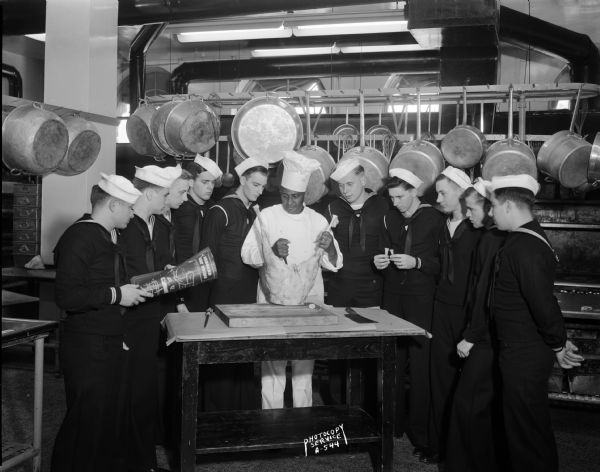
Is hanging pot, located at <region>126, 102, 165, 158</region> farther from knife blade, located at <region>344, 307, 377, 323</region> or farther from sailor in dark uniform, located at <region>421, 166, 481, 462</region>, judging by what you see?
sailor in dark uniform, located at <region>421, 166, 481, 462</region>

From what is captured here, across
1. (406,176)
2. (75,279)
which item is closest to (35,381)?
(75,279)

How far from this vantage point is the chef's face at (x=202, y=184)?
4.68 meters

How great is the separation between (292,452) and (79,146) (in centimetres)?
243

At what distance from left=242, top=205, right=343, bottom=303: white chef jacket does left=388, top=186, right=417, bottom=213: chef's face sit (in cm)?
56

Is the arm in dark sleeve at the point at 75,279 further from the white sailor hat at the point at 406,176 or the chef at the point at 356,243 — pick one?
the white sailor hat at the point at 406,176

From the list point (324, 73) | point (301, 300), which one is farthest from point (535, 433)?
point (324, 73)

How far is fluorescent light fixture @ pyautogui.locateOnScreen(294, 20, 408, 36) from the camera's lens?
740 centimetres

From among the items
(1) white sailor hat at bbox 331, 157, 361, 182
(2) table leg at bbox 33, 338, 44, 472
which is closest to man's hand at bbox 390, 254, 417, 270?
(1) white sailor hat at bbox 331, 157, 361, 182

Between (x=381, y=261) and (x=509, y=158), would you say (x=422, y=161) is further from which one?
(x=381, y=261)

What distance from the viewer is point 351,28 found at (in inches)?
305

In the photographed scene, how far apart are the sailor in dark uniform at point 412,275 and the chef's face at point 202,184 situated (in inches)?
51.3

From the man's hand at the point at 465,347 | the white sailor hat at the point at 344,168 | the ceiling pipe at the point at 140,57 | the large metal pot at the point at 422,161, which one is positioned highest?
the ceiling pipe at the point at 140,57

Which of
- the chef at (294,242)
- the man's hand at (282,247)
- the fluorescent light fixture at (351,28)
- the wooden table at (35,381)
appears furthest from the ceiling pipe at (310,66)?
the wooden table at (35,381)

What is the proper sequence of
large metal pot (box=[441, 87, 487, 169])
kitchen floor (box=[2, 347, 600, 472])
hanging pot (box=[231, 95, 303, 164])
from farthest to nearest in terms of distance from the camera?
hanging pot (box=[231, 95, 303, 164]), large metal pot (box=[441, 87, 487, 169]), kitchen floor (box=[2, 347, 600, 472])
